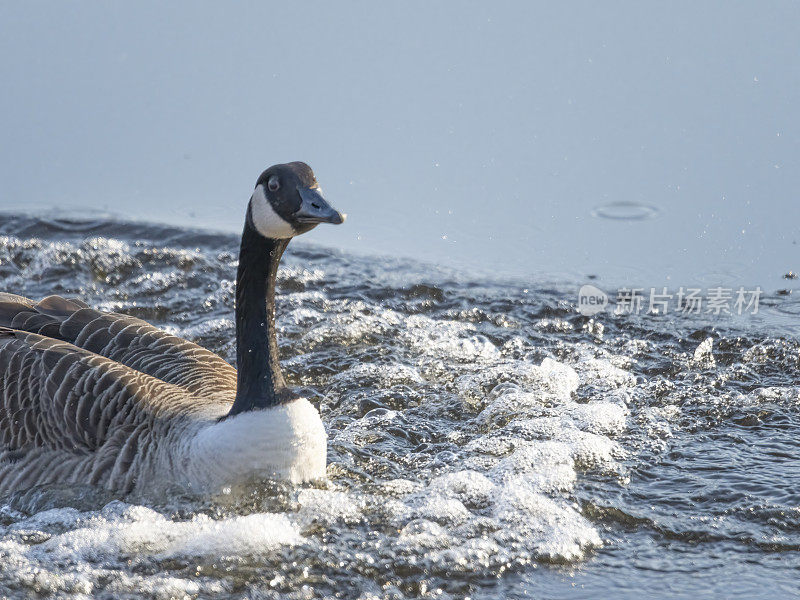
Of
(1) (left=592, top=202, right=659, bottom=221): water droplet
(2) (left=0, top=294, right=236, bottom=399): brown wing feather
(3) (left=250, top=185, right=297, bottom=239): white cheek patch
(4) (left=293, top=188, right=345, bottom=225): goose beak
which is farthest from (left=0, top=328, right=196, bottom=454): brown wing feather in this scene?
(1) (left=592, top=202, right=659, bottom=221): water droplet

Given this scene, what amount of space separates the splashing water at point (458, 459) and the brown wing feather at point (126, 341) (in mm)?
777

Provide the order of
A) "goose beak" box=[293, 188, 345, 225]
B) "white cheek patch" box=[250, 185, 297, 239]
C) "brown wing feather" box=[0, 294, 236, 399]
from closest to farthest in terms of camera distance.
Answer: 1. "goose beak" box=[293, 188, 345, 225]
2. "white cheek patch" box=[250, 185, 297, 239]
3. "brown wing feather" box=[0, 294, 236, 399]

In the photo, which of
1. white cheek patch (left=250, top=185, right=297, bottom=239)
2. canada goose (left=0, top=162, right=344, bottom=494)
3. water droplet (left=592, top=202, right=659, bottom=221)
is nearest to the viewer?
white cheek patch (left=250, top=185, right=297, bottom=239)

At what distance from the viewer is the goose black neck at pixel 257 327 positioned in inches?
211

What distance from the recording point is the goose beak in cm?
499

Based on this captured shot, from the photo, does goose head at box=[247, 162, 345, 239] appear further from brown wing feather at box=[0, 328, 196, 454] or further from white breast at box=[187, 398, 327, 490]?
brown wing feather at box=[0, 328, 196, 454]

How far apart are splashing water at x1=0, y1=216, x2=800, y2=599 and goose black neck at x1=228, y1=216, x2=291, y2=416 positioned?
44cm

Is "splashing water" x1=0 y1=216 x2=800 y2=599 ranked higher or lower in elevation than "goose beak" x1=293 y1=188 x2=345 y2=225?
lower

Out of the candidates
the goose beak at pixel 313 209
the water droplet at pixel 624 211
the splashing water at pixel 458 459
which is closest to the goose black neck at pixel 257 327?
the goose beak at pixel 313 209

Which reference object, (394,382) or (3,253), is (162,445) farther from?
(3,253)

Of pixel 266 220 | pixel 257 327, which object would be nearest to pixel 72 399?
pixel 257 327

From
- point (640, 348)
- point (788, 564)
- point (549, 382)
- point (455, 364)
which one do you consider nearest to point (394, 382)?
point (455, 364)

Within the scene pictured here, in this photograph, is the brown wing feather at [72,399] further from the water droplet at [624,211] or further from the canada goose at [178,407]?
the water droplet at [624,211]

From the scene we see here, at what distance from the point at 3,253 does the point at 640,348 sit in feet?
17.4
